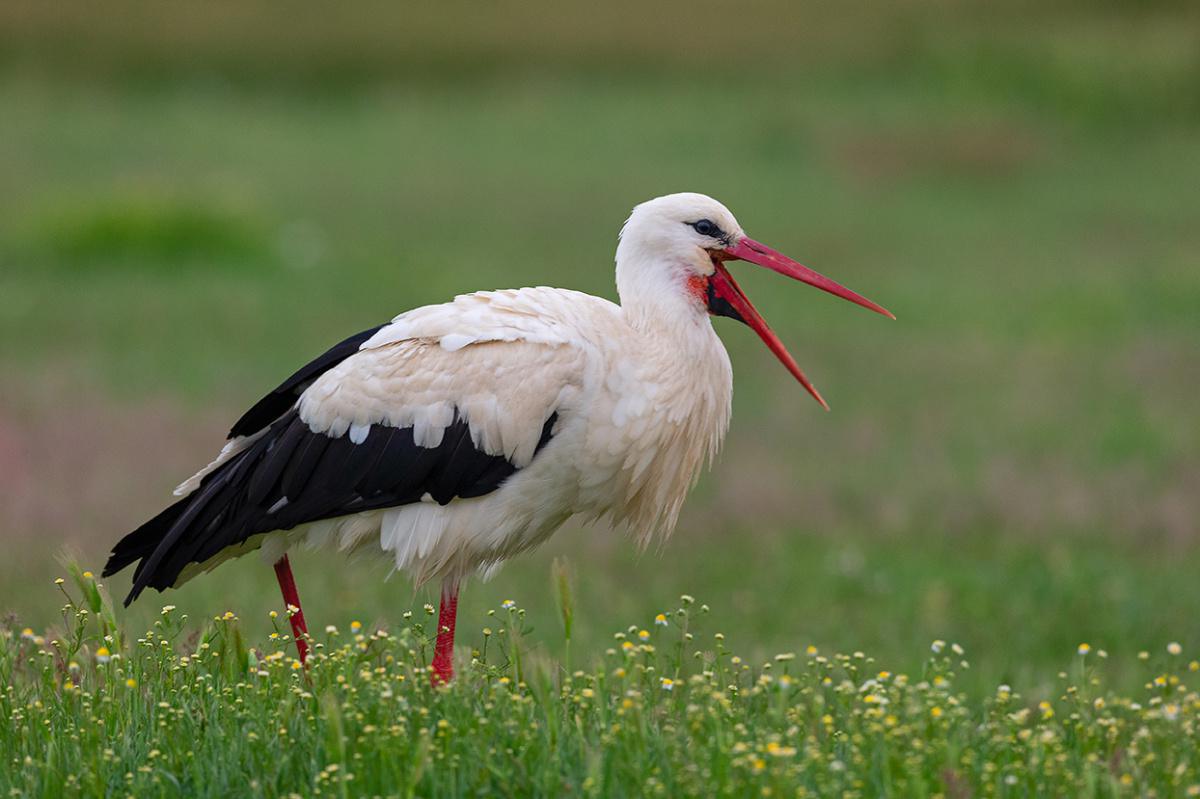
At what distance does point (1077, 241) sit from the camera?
17844mm

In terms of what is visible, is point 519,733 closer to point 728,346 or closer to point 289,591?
point 289,591

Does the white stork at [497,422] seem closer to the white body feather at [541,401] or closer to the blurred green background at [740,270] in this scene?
the white body feather at [541,401]

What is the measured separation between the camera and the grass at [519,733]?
157 inches

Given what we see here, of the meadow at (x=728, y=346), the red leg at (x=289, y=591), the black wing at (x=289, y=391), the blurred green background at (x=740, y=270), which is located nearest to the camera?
the meadow at (x=728, y=346)

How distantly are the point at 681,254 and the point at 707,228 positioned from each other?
Answer: 117mm

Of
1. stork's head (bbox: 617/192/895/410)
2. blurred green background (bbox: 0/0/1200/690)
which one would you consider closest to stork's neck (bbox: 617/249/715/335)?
stork's head (bbox: 617/192/895/410)

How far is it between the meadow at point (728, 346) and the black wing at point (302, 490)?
1.17 feet

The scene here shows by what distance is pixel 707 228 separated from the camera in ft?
18.5

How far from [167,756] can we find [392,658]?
69 cm

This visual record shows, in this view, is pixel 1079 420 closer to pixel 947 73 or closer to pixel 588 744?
pixel 588 744

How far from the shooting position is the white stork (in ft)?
17.8

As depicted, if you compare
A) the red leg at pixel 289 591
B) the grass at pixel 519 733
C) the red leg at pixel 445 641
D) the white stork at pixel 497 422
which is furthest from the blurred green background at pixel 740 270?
the grass at pixel 519 733

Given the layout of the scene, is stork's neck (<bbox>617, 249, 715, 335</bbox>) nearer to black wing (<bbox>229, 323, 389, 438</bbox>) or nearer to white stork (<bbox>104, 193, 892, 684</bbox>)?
white stork (<bbox>104, 193, 892, 684</bbox>)

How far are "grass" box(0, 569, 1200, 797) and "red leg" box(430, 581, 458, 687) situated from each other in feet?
1.42
